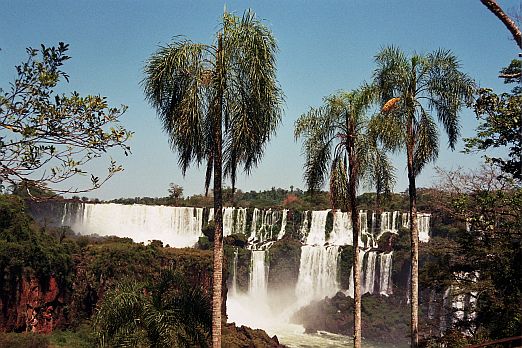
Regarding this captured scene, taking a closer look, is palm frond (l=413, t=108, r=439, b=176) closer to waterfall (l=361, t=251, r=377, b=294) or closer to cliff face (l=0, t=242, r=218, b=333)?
cliff face (l=0, t=242, r=218, b=333)

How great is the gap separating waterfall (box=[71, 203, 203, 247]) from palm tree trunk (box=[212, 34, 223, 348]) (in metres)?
37.0

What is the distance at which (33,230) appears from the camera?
25.5 metres

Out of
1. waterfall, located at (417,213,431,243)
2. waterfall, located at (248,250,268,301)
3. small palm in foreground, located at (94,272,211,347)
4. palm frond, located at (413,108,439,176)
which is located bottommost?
waterfall, located at (248,250,268,301)

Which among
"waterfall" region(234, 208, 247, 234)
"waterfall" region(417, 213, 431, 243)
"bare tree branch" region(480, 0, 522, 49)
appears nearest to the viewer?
"bare tree branch" region(480, 0, 522, 49)

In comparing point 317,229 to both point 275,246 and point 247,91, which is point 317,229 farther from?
point 247,91

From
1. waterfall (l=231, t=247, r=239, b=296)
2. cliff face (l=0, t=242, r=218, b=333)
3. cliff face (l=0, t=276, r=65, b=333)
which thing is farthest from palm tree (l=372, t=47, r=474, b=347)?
waterfall (l=231, t=247, r=239, b=296)

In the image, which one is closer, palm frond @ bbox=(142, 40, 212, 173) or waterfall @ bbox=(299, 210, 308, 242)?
palm frond @ bbox=(142, 40, 212, 173)

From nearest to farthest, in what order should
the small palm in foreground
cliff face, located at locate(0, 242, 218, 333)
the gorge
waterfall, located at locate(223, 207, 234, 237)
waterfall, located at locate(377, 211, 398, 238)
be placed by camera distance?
the small palm in foreground < cliff face, located at locate(0, 242, 218, 333) < the gorge < waterfall, located at locate(377, 211, 398, 238) < waterfall, located at locate(223, 207, 234, 237)

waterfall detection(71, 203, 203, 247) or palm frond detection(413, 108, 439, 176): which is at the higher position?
palm frond detection(413, 108, 439, 176)

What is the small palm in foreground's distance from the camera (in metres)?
7.48

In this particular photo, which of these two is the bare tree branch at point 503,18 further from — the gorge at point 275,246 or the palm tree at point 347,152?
the gorge at point 275,246

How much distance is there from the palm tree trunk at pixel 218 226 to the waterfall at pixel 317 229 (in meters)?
38.7

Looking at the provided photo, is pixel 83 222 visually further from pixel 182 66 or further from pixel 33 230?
pixel 182 66

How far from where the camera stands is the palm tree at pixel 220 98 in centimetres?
647
